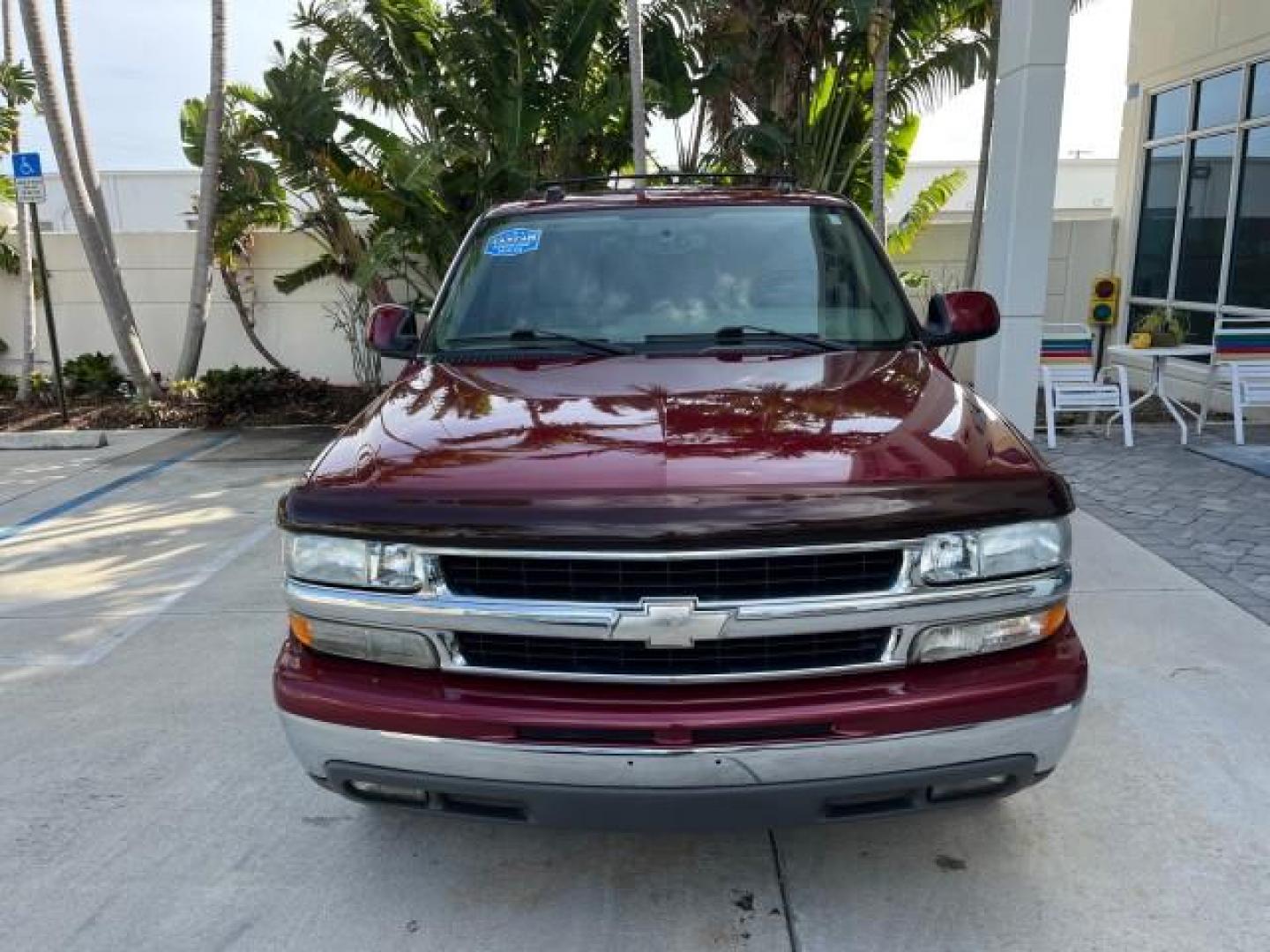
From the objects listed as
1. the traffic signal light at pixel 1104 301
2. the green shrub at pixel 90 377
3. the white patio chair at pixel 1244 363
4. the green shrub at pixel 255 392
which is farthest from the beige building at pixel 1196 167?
the green shrub at pixel 90 377

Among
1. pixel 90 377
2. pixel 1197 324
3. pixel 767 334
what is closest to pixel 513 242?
pixel 767 334

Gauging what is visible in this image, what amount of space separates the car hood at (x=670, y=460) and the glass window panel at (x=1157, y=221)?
9411 mm

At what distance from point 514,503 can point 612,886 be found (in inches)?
48.5

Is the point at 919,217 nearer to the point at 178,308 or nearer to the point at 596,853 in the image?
the point at 178,308

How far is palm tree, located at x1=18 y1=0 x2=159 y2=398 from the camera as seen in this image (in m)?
9.19

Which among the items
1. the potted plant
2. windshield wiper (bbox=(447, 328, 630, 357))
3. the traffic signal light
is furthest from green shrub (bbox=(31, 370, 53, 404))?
the potted plant

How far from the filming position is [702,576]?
7.34ft

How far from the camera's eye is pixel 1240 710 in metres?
3.63

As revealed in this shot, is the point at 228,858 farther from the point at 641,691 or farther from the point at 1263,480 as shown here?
the point at 1263,480

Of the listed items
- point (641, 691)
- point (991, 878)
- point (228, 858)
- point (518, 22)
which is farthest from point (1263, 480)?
point (518, 22)

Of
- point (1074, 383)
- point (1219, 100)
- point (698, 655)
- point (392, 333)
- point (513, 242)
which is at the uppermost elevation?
point (1219, 100)

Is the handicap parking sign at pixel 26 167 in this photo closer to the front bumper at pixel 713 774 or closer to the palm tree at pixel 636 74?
the palm tree at pixel 636 74

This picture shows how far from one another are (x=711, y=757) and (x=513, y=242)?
2427 millimetres

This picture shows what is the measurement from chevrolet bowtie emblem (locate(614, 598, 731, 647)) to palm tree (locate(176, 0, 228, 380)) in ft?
30.1
